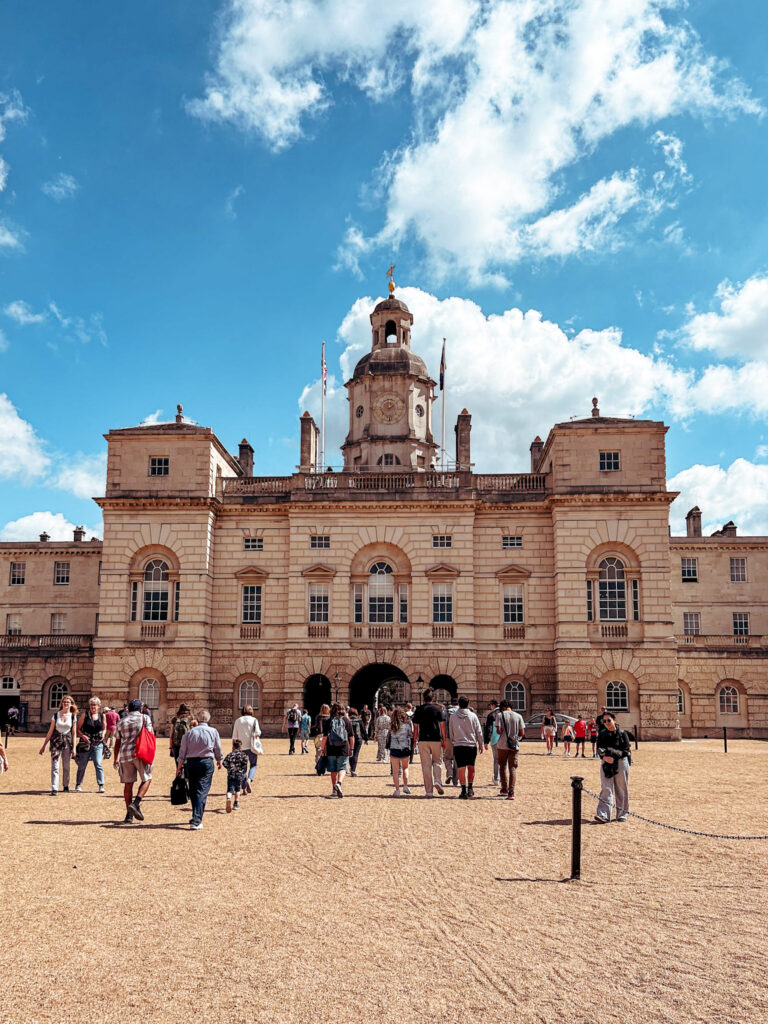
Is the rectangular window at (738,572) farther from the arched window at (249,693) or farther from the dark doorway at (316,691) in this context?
the arched window at (249,693)

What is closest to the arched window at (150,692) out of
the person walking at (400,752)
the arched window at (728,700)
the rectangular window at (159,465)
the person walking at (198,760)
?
the rectangular window at (159,465)

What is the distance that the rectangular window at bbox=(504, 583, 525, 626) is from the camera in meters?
41.1

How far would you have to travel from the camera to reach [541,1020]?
671 centimetres

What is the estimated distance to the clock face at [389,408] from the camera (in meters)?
49.7

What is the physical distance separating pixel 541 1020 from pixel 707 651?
4200 centimetres

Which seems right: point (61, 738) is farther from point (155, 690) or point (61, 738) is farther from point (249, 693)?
point (249, 693)

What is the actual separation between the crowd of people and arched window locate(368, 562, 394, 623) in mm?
18766

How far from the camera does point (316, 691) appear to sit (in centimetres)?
→ 4178

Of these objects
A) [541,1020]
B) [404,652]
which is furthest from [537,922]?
[404,652]

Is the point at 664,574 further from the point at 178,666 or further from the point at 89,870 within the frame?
the point at 89,870

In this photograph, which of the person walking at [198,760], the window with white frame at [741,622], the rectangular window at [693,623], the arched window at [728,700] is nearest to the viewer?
the person walking at [198,760]

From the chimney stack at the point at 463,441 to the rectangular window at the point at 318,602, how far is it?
806 centimetres

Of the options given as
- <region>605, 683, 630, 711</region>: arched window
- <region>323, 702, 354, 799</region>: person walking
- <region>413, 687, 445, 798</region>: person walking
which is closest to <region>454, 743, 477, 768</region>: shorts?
<region>413, 687, 445, 798</region>: person walking

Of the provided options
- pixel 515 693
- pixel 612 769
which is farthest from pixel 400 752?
pixel 515 693
